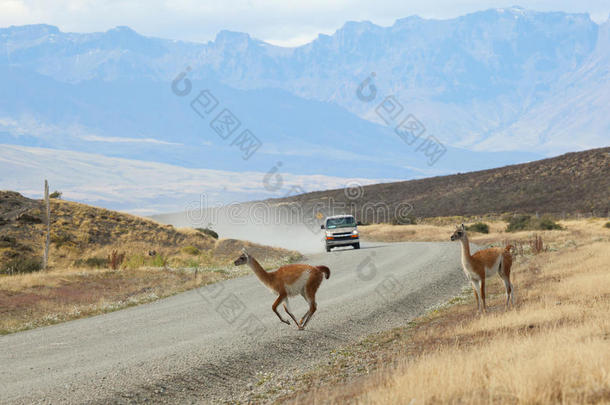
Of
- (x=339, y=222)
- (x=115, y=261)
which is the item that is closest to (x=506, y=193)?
(x=339, y=222)

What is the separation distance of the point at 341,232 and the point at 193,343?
96.1 ft

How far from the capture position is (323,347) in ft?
43.8

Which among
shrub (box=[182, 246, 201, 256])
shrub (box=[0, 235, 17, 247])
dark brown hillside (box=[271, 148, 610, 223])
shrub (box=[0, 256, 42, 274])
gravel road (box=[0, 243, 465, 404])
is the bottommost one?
gravel road (box=[0, 243, 465, 404])

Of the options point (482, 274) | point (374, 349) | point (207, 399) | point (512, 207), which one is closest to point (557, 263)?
point (482, 274)

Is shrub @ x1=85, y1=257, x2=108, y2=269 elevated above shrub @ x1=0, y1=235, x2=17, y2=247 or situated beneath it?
situated beneath

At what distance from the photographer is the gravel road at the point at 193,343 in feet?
33.9

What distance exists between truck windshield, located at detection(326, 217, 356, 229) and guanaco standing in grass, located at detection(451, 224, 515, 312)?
1086 inches

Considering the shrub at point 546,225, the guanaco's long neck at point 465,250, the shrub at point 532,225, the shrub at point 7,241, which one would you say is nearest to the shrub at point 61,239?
the shrub at point 7,241

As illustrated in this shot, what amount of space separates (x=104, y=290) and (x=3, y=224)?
19989 mm

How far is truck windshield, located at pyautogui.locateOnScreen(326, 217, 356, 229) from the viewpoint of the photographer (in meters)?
43.1

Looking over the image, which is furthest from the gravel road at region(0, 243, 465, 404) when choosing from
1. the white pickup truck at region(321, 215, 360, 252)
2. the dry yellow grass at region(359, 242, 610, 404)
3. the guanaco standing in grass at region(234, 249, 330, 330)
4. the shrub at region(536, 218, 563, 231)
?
the shrub at region(536, 218, 563, 231)

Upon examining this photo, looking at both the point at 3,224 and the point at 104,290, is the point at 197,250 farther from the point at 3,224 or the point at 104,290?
the point at 104,290

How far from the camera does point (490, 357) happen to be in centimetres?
877

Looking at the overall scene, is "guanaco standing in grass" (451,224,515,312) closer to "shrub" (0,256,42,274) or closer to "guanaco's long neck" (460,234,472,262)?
"guanaco's long neck" (460,234,472,262)
